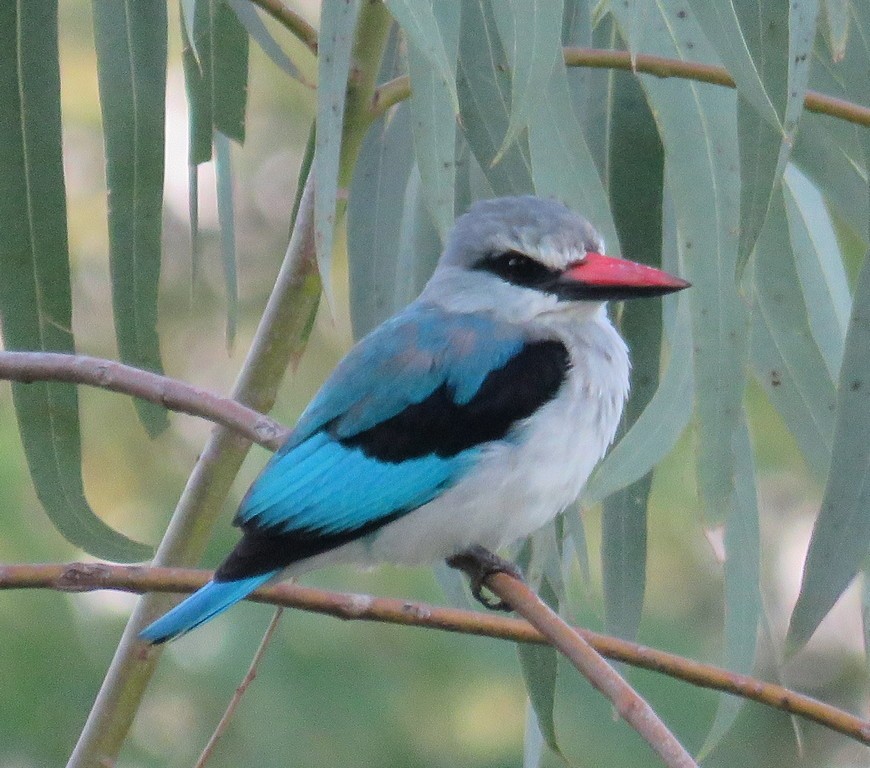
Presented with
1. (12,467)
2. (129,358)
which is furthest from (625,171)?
(12,467)

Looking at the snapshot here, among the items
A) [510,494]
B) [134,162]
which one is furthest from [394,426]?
[134,162]

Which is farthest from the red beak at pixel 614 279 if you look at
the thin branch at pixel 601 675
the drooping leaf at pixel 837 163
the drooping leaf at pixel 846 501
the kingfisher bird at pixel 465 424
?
the thin branch at pixel 601 675

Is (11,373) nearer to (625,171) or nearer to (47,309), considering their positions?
(47,309)

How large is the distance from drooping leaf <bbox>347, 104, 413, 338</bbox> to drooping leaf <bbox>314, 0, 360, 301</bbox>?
0.66 meters

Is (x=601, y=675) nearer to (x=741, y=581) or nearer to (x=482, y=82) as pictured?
(x=741, y=581)

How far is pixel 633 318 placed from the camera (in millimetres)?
2121

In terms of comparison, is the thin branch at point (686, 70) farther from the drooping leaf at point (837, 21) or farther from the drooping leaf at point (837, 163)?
the drooping leaf at point (837, 163)

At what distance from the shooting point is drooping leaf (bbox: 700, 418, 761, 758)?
1.92m

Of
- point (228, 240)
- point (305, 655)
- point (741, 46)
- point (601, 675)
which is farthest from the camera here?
point (305, 655)

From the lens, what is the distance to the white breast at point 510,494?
181 centimetres

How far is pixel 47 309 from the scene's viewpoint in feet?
6.39

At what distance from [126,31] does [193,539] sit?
2.48 feet

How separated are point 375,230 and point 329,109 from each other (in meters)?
0.70

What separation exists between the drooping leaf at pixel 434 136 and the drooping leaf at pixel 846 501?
56 centimetres
